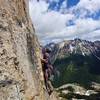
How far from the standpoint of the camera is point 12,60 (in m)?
18.9

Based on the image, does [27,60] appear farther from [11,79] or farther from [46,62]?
[46,62]

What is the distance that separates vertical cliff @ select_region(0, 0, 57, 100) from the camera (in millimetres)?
17800

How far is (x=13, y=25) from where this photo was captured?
68.1 feet

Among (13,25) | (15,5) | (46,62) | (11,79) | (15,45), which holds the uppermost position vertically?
(15,5)

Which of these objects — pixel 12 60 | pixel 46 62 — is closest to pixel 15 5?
pixel 12 60

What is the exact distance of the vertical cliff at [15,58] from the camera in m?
17.8

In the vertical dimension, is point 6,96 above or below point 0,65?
below

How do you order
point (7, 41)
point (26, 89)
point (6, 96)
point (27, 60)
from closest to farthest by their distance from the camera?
point (6, 96)
point (7, 41)
point (26, 89)
point (27, 60)

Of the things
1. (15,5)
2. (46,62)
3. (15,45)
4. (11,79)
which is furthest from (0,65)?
(46,62)

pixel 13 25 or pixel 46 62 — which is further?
pixel 46 62

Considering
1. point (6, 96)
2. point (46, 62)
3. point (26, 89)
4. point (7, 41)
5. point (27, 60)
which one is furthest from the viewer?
point (46, 62)

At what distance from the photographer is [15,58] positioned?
19.3 meters

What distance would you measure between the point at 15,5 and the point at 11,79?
6771mm

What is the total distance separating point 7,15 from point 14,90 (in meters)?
5.41
